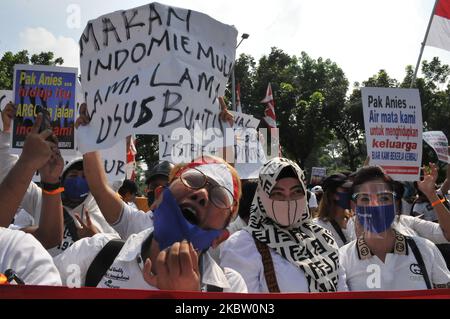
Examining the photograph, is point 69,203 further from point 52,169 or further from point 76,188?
point 52,169

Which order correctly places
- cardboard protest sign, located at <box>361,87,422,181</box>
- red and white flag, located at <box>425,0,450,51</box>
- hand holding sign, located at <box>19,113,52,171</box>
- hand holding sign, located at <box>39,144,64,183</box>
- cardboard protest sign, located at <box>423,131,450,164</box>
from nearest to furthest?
hand holding sign, located at <box>19,113,52,171</box> → hand holding sign, located at <box>39,144,64,183</box> → cardboard protest sign, located at <box>361,87,422,181</box> → cardboard protest sign, located at <box>423,131,450,164</box> → red and white flag, located at <box>425,0,450,51</box>

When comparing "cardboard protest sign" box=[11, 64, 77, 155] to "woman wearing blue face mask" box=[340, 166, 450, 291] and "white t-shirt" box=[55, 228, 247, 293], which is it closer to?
"white t-shirt" box=[55, 228, 247, 293]

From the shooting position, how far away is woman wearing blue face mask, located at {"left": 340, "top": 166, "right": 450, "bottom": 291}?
8.74 ft

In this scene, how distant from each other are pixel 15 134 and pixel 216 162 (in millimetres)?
2051

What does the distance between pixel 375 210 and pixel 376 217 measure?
0.13 feet

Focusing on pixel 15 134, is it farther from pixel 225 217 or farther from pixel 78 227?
pixel 225 217

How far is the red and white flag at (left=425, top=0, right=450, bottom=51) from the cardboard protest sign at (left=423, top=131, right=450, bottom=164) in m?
1.25

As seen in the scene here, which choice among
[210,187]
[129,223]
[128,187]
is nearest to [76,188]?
[129,223]

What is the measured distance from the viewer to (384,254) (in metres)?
2.79

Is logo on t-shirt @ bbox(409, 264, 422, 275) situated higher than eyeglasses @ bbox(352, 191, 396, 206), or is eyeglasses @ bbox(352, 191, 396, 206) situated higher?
eyeglasses @ bbox(352, 191, 396, 206)

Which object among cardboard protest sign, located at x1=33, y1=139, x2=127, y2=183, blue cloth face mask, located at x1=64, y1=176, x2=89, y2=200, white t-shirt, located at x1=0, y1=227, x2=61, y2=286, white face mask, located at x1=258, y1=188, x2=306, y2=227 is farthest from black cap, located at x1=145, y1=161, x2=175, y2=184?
white t-shirt, located at x1=0, y1=227, x2=61, y2=286

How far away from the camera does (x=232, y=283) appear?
6.23 ft

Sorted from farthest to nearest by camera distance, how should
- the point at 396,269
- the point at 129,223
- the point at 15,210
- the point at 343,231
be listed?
1. the point at 343,231
2. the point at 129,223
3. the point at 396,269
4. the point at 15,210
